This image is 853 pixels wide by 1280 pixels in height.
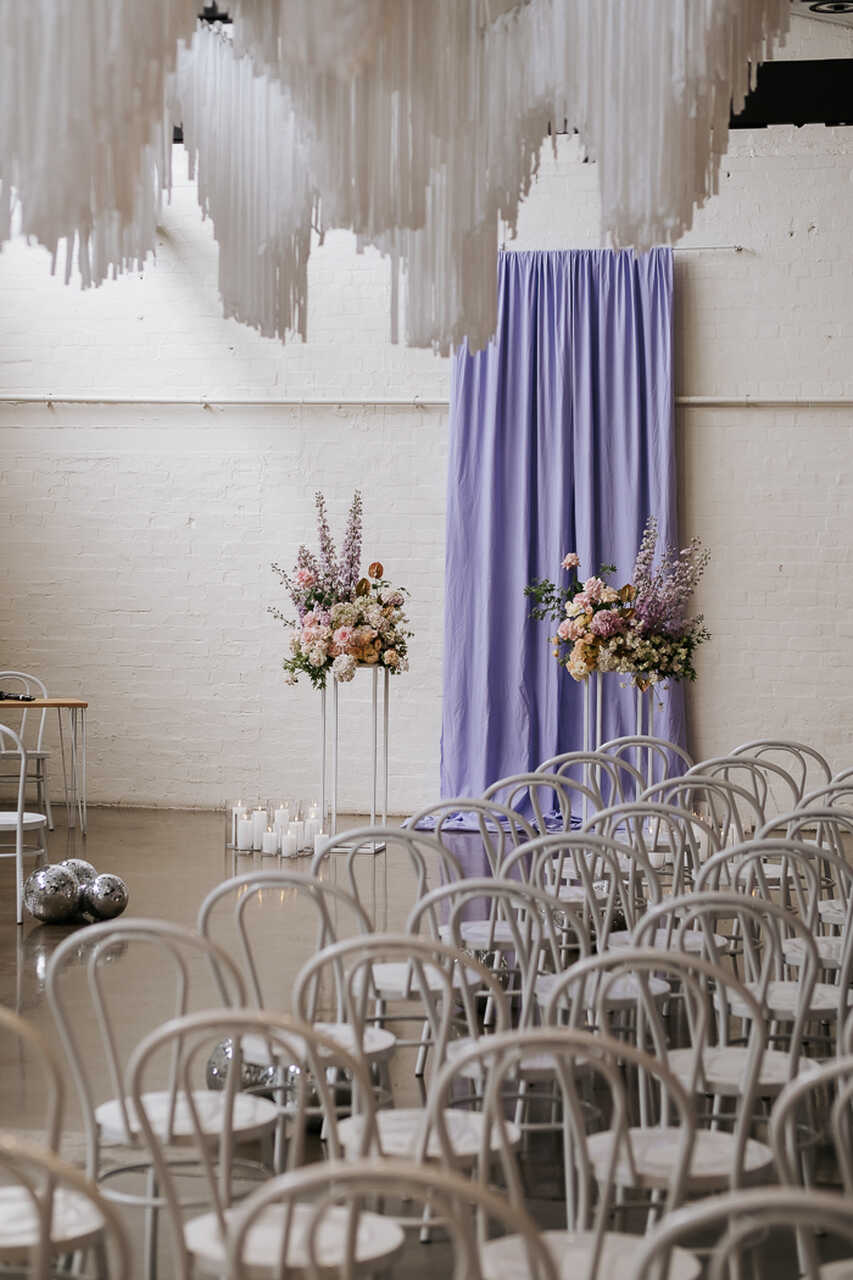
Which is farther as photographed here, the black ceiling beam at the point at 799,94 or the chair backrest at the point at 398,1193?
the black ceiling beam at the point at 799,94

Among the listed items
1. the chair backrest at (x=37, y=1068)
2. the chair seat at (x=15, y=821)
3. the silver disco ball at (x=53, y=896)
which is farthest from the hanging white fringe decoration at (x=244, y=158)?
the chair seat at (x=15, y=821)

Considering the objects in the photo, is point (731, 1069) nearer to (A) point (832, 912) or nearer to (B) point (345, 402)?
(A) point (832, 912)

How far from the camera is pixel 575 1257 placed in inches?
95.4

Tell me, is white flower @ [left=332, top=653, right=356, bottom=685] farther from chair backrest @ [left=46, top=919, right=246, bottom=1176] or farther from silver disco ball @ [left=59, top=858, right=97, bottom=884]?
chair backrest @ [left=46, top=919, right=246, bottom=1176]

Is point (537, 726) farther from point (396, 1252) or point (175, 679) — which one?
point (396, 1252)

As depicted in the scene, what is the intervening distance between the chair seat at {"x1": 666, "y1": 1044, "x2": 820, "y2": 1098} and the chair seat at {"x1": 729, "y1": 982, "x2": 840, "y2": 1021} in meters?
0.21

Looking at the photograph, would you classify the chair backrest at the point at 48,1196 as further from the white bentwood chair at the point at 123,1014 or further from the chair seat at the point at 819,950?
the chair seat at the point at 819,950

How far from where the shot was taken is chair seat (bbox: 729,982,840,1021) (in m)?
3.77

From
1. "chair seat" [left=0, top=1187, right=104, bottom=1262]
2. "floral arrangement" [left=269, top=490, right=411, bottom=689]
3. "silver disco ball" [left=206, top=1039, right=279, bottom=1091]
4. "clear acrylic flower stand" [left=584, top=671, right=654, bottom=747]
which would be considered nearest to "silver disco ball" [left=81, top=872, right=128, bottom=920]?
"floral arrangement" [left=269, top=490, right=411, bottom=689]

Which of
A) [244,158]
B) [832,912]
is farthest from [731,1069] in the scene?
[244,158]

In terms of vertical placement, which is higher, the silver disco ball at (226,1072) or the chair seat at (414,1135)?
the chair seat at (414,1135)

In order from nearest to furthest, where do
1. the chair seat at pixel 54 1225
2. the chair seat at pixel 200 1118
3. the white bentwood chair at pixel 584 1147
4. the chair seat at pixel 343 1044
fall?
the white bentwood chair at pixel 584 1147
the chair seat at pixel 54 1225
the chair seat at pixel 200 1118
the chair seat at pixel 343 1044

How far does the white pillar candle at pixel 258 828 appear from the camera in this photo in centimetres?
873

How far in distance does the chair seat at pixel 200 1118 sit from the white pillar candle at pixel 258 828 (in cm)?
553
